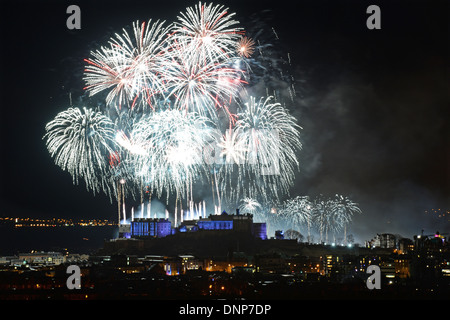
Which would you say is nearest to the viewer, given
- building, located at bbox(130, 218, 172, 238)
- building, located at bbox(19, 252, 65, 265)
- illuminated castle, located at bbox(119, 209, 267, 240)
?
illuminated castle, located at bbox(119, 209, 267, 240)

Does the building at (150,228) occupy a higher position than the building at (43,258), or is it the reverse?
the building at (150,228)

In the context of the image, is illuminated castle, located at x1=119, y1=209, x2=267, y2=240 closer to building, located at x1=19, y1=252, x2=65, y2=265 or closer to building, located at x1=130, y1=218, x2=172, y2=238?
building, located at x1=130, y1=218, x2=172, y2=238

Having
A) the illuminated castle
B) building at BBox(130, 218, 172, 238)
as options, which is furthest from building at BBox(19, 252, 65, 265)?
building at BBox(130, 218, 172, 238)

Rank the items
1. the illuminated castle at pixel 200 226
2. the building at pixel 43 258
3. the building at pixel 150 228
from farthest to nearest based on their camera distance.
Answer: the building at pixel 43 258 → the building at pixel 150 228 → the illuminated castle at pixel 200 226

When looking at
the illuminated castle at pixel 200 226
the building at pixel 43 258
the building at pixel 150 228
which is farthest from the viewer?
the building at pixel 43 258

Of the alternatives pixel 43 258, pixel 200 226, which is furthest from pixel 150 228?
pixel 43 258

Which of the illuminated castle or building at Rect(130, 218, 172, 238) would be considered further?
building at Rect(130, 218, 172, 238)

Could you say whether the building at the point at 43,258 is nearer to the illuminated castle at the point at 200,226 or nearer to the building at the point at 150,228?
the illuminated castle at the point at 200,226

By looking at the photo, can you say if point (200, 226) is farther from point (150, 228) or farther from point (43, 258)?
point (43, 258)

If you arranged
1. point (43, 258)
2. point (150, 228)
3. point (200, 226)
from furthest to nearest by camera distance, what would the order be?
point (43, 258)
point (150, 228)
point (200, 226)

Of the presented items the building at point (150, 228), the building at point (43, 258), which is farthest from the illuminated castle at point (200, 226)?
the building at point (43, 258)
